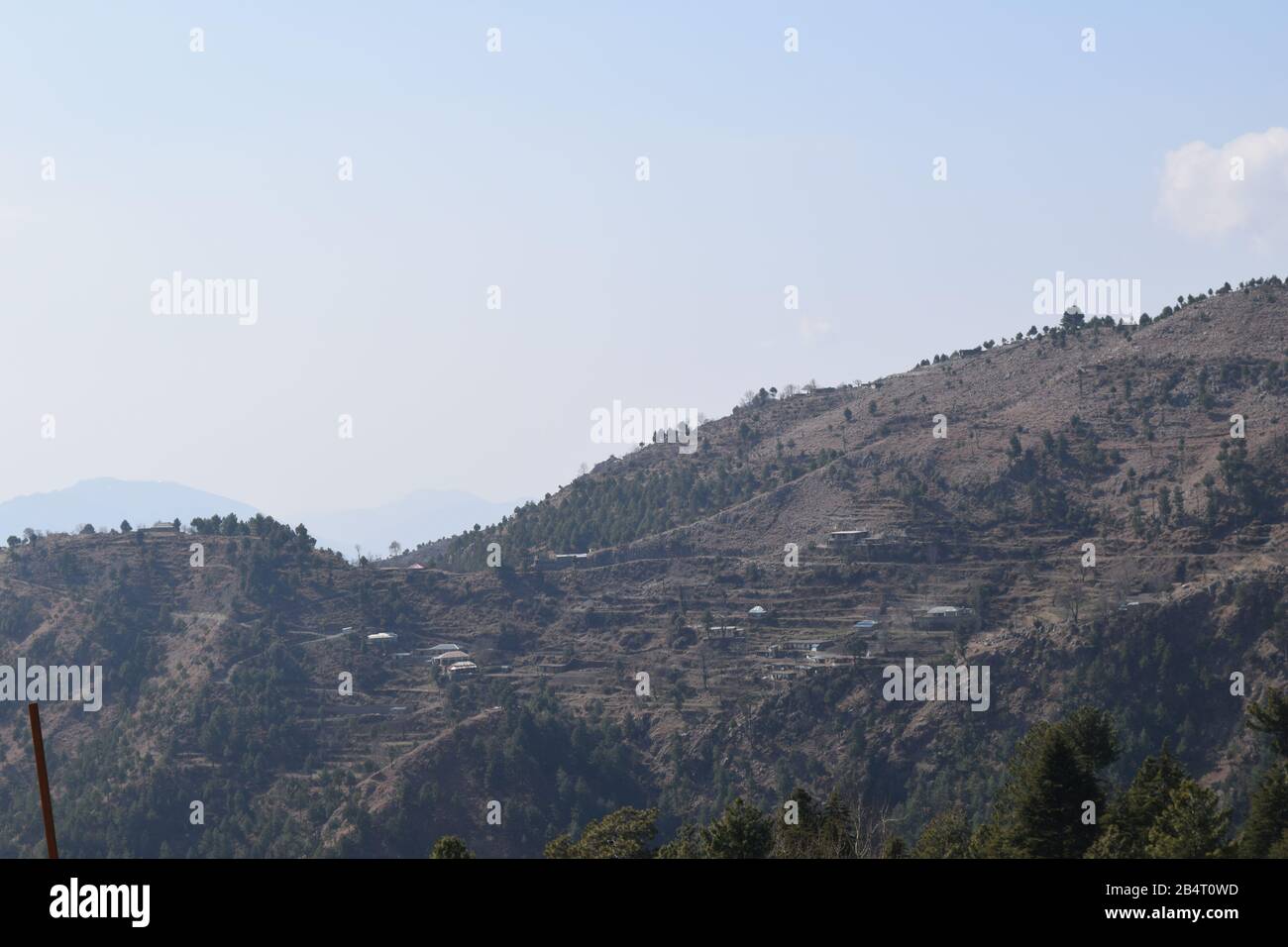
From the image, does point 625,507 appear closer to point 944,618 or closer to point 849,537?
point 849,537

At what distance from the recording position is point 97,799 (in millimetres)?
81938

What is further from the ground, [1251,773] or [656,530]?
[656,530]

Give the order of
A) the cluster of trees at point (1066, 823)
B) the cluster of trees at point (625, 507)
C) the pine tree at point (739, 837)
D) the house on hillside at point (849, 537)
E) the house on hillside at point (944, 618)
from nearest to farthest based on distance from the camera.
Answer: the cluster of trees at point (1066, 823), the pine tree at point (739, 837), the house on hillside at point (944, 618), the house on hillside at point (849, 537), the cluster of trees at point (625, 507)

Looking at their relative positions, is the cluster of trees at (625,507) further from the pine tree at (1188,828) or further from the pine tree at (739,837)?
the pine tree at (1188,828)

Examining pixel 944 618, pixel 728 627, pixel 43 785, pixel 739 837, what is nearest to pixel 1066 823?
pixel 739 837

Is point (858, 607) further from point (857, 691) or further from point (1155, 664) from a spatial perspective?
point (1155, 664)

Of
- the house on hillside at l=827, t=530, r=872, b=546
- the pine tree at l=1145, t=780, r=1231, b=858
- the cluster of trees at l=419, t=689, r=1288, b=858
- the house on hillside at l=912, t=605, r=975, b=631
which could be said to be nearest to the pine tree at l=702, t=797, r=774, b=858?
the cluster of trees at l=419, t=689, r=1288, b=858

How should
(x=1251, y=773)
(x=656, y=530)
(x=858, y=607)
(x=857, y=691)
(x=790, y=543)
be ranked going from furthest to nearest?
(x=656, y=530) → (x=790, y=543) → (x=858, y=607) → (x=857, y=691) → (x=1251, y=773)

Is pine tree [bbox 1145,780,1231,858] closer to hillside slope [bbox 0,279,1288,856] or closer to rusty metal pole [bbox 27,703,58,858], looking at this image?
rusty metal pole [bbox 27,703,58,858]

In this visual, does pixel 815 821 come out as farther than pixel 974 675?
No

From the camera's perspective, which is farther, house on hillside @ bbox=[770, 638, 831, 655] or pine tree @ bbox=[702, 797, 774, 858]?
house on hillside @ bbox=[770, 638, 831, 655]

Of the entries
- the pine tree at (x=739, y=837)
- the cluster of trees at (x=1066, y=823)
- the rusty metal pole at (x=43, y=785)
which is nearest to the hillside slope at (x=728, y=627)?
the cluster of trees at (x=1066, y=823)
